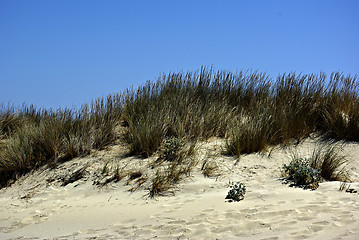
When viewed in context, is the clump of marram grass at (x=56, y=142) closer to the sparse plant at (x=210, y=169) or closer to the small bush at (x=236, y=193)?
the sparse plant at (x=210, y=169)

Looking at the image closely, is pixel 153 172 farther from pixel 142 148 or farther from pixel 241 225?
pixel 241 225

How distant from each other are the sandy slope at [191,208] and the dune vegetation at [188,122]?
407mm

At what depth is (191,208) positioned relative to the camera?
5.52m

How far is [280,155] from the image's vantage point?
7621 mm

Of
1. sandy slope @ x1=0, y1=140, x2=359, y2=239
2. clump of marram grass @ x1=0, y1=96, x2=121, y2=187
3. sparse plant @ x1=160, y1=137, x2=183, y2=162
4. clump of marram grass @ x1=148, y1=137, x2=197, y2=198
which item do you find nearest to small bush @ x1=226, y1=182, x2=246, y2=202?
sandy slope @ x1=0, y1=140, x2=359, y2=239

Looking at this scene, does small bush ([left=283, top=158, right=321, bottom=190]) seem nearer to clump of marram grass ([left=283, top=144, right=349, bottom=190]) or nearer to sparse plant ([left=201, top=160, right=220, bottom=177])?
clump of marram grass ([left=283, top=144, right=349, bottom=190])

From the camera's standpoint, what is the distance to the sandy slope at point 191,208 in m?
4.70

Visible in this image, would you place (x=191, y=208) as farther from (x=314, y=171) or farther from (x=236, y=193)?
(x=314, y=171)

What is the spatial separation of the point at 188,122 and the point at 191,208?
307 centimetres

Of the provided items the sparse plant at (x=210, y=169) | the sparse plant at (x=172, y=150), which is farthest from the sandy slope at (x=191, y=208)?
the sparse plant at (x=172, y=150)

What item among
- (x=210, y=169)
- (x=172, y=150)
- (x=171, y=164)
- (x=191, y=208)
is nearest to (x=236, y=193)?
(x=191, y=208)

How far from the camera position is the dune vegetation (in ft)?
25.1

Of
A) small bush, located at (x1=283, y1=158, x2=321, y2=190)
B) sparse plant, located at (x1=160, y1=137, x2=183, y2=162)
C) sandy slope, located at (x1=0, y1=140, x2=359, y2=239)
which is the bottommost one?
sandy slope, located at (x1=0, y1=140, x2=359, y2=239)

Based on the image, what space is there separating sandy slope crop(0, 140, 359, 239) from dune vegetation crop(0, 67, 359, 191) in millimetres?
407
